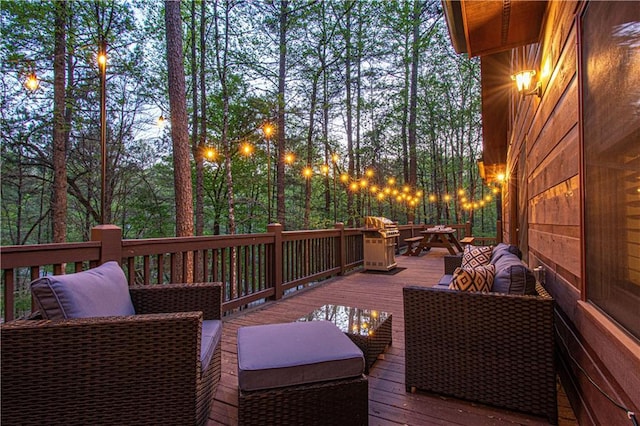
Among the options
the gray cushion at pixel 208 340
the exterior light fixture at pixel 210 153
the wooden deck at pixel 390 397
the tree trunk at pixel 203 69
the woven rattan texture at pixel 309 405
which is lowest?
the wooden deck at pixel 390 397

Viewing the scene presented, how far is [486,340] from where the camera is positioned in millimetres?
1764

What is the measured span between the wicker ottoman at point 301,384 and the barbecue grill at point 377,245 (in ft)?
15.9

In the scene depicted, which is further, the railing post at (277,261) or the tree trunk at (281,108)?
the tree trunk at (281,108)

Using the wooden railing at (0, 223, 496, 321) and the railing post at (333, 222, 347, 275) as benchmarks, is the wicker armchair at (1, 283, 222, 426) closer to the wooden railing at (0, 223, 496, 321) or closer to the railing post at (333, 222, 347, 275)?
the wooden railing at (0, 223, 496, 321)

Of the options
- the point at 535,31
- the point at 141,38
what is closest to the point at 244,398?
the point at 535,31

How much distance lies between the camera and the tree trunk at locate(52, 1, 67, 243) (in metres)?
6.80

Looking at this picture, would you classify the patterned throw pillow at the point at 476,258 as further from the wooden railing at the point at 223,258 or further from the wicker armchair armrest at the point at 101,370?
the wicker armchair armrest at the point at 101,370

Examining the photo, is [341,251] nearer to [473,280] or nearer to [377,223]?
[377,223]

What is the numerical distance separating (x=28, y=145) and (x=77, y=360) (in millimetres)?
9438

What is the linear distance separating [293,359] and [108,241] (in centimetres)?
184

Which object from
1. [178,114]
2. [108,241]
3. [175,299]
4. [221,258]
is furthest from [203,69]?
[175,299]

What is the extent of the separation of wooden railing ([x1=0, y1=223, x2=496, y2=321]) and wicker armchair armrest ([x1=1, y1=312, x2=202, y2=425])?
820mm

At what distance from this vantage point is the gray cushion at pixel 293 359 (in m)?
1.38

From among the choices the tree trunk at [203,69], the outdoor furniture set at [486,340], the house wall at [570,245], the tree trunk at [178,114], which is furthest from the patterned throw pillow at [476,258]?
the tree trunk at [203,69]
